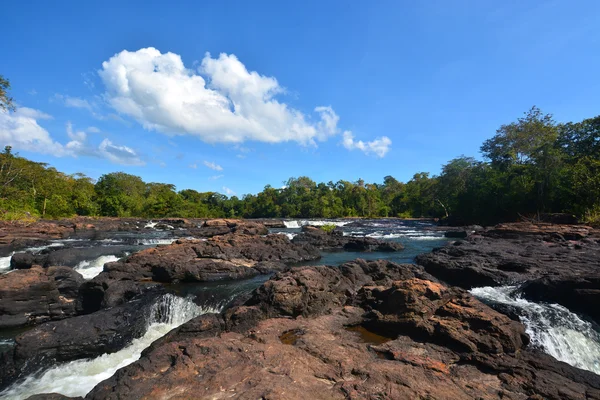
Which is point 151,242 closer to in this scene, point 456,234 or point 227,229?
point 227,229

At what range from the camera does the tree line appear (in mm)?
31609

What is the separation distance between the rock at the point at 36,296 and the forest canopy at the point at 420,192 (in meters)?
21.1

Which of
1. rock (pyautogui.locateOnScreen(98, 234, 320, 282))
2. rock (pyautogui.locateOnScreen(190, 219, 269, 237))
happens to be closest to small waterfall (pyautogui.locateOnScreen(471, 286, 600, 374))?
rock (pyautogui.locateOnScreen(98, 234, 320, 282))

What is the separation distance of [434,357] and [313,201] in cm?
6222

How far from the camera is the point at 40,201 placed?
4112 centimetres

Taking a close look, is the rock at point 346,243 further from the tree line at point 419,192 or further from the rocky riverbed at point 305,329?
the tree line at point 419,192

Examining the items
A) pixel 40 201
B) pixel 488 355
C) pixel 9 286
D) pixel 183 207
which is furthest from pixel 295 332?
pixel 183 207

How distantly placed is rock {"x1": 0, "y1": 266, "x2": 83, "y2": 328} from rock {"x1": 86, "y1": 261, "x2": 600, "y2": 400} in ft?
19.8

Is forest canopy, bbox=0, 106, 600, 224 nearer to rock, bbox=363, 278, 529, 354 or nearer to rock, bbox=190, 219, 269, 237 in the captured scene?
rock, bbox=190, 219, 269, 237

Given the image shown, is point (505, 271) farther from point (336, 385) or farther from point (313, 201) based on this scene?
point (313, 201)

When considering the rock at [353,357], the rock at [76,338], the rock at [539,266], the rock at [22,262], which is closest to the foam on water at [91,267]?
the rock at [22,262]

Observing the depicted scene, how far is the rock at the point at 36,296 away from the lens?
9.16 metres

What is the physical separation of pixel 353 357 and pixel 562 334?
5413 millimetres

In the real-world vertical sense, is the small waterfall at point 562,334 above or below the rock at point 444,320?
below
